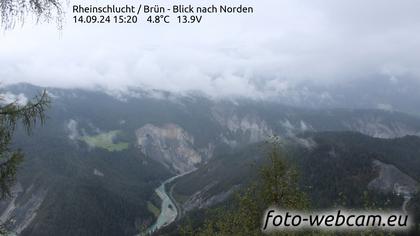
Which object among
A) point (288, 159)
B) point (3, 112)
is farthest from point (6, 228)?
point (288, 159)

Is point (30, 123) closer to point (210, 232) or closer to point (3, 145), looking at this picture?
point (3, 145)

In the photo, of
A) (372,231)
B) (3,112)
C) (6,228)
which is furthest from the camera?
(372,231)

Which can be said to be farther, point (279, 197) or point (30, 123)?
point (279, 197)

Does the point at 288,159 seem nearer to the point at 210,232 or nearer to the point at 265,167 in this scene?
the point at 265,167

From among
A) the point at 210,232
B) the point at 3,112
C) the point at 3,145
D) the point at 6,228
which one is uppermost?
the point at 3,112

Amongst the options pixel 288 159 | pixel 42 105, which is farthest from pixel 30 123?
pixel 288 159

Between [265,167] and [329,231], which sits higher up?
[265,167]

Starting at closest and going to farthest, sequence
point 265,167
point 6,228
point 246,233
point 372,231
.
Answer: point 6,228, point 372,231, point 246,233, point 265,167

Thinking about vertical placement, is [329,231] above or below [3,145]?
below

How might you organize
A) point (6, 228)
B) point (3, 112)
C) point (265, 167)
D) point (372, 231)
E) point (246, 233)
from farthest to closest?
1. point (265, 167)
2. point (246, 233)
3. point (372, 231)
4. point (6, 228)
5. point (3, 112)
